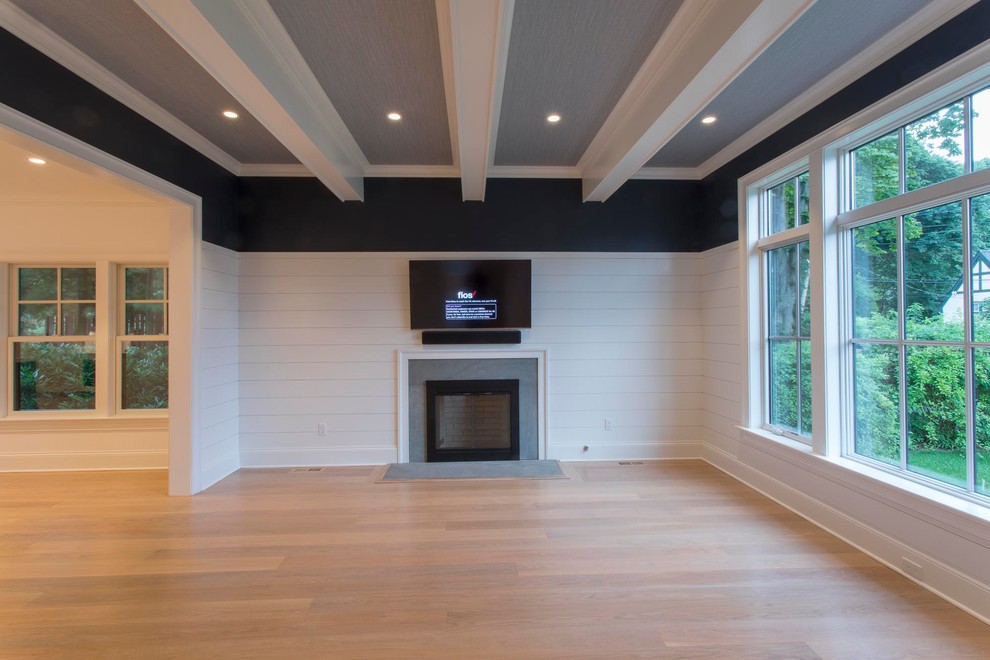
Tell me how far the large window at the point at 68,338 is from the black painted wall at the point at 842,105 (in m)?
5.76

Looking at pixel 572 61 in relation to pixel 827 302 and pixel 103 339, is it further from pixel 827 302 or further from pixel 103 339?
pixel 103 339

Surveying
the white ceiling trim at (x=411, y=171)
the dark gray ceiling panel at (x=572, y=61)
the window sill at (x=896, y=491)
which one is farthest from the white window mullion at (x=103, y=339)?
the window sill at (x=896, y=491)

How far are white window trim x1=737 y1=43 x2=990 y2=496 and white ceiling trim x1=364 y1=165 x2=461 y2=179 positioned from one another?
2.75 m

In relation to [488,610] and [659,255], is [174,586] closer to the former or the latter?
[488,610]

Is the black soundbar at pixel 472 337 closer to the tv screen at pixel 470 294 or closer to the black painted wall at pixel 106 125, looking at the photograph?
the tv screen at pixel 470 294

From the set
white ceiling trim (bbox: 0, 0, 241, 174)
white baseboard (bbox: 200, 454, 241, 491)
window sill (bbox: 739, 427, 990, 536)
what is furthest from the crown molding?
white baseboard (bbox: 200, 454, 241, 491)

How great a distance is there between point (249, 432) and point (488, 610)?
341 centimetres

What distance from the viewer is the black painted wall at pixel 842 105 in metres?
2.16

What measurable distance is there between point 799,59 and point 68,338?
671cm

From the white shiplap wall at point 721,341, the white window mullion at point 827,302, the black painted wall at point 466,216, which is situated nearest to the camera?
the white window mullion at point 827,302

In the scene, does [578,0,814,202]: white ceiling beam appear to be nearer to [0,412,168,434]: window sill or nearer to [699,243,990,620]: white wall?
[699,243,990,620]: white wall

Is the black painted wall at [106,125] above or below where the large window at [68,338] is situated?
above

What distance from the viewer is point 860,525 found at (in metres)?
2.74

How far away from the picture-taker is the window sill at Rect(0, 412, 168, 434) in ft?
14.4
